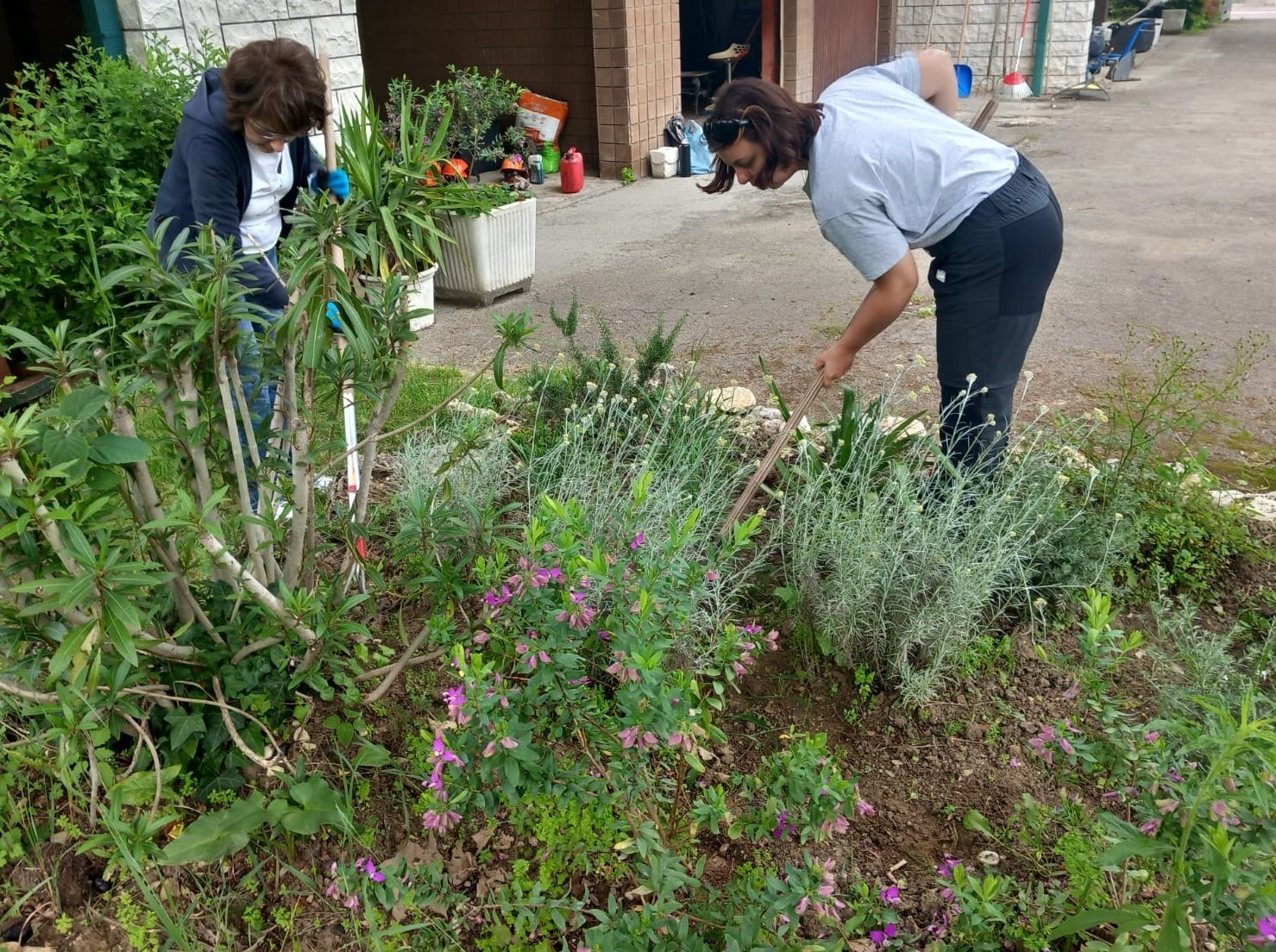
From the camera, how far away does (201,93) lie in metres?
3.04

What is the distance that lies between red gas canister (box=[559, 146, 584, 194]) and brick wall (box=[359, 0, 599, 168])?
902 millimetres

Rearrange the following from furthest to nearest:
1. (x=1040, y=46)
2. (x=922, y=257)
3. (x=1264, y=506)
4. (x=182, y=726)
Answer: (x=1040, y=46) < (x=922, y=257) < (x=1264, y=506) < (x=182, y=726)

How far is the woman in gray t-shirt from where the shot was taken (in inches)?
109

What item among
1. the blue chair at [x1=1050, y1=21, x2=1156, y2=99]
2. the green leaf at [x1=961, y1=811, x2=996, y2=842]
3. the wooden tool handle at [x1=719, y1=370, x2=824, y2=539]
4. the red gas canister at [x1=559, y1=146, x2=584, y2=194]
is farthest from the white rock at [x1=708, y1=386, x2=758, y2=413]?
the blue chair at [x1=1050, y1=21, x2=1156, y2=99]

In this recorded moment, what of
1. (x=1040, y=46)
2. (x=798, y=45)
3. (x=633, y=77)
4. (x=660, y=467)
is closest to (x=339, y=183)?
(x=660, y=467)

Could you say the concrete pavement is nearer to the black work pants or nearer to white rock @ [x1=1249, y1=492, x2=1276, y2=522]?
white rock @ [x1=1249, y1=492, x2=1276, y2=522]

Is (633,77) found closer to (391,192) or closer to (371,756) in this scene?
Result: (391,192)

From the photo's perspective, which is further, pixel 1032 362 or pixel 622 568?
pixel 1032 362

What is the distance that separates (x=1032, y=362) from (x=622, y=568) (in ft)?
13.2

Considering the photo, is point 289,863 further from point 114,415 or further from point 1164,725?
point 1164,725

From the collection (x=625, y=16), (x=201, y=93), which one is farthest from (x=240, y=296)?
(x=625, y=16)

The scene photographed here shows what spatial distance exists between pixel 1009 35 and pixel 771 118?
14559mm

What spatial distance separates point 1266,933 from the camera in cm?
141

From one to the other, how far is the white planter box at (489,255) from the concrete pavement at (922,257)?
0.15m
